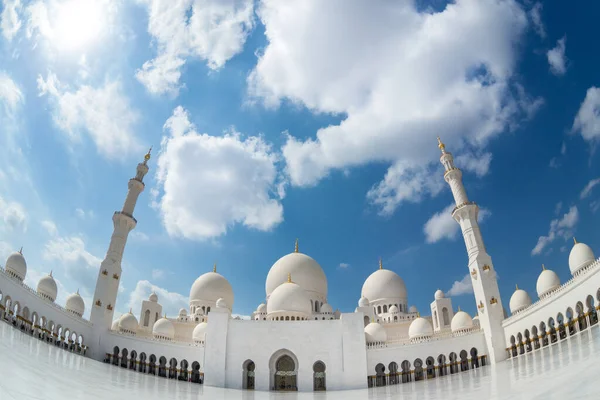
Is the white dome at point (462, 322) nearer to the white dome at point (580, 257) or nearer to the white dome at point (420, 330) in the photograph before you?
the white dome at point (420, 330)

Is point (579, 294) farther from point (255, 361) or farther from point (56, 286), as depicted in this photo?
point (56, 286)

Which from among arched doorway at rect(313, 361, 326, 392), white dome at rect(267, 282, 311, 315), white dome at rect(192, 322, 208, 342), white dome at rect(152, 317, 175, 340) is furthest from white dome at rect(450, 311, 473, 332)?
white dome at rect(152, 317, 175, 340)

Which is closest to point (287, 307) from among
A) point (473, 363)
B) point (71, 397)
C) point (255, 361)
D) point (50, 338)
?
point (255, 361)

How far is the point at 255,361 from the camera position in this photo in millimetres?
21625

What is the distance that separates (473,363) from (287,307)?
10.6 metres

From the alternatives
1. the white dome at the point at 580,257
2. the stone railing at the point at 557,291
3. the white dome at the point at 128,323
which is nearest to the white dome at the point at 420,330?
the stone railing at the point at 557,291

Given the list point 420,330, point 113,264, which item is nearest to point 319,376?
point 420,330

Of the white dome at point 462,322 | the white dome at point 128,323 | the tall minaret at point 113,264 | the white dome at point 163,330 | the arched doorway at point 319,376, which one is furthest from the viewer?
the white dome at point 163,330

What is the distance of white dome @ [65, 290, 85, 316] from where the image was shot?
27516 millimetres

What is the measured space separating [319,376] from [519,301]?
1460cm

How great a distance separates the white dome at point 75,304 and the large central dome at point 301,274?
12.9m

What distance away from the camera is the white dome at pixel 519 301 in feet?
87.4

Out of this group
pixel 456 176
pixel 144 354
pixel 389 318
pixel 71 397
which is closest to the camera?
pixel 71 397

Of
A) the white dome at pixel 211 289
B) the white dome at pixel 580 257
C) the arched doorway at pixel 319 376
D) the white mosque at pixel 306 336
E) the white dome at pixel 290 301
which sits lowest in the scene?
the arched doorway at pixel 319 376
